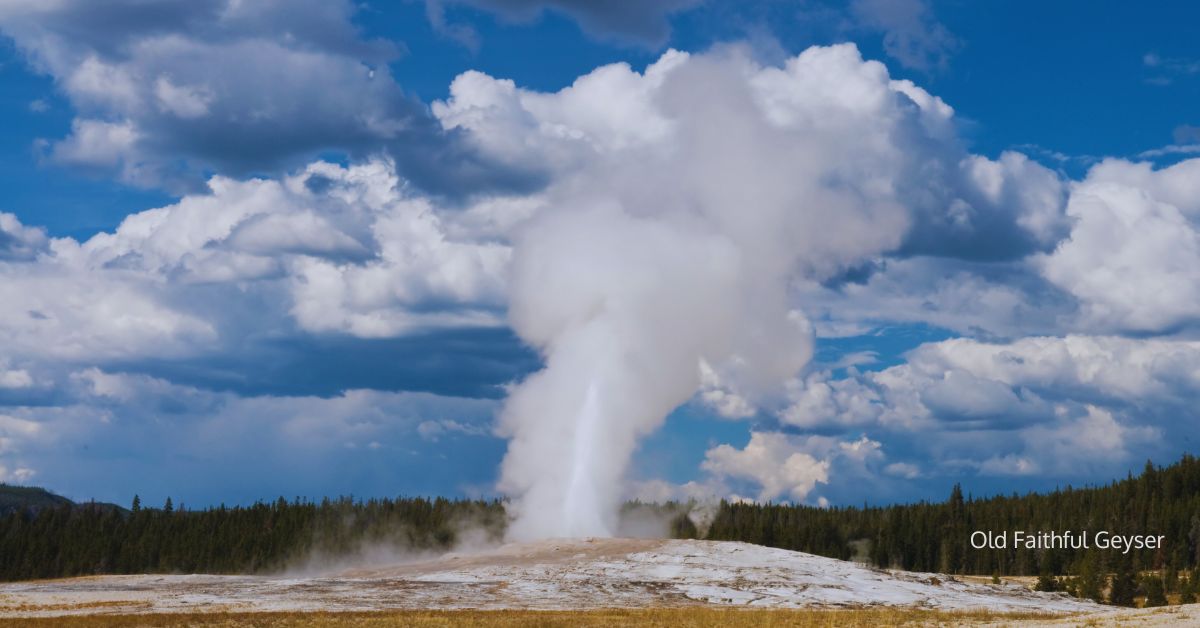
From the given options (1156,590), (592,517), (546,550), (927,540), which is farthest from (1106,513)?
(546,550)

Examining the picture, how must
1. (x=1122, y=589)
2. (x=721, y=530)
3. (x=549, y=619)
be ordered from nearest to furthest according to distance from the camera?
(x=549, y=619) < (x=1122, y=589) < (x=721, y=530)

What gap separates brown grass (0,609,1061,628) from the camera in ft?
148

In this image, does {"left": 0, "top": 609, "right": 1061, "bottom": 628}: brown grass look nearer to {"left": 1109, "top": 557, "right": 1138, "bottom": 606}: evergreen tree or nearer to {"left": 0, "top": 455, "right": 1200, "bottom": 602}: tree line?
{"left": 1109, "top": 557, "right": 1138, "bottom": 606}: evergreen tree

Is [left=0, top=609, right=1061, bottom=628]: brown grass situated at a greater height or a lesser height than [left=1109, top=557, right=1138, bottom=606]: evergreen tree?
lesser

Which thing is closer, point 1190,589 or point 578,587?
point 578,587

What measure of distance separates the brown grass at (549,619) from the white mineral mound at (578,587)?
4646 millimetres

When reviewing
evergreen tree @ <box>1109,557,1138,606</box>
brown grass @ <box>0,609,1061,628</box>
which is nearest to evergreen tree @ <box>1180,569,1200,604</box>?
evergreen tree @ <box>1109,557,1138,606</box>

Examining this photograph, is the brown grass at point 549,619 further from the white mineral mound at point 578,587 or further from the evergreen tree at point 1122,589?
the evergreen tree at point 1122,589

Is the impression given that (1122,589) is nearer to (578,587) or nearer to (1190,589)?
(1190,589)

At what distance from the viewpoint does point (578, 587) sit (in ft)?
208

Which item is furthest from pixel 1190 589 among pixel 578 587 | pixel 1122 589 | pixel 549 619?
pixel 549 619

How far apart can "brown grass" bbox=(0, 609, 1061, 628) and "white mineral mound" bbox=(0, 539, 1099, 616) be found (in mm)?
4646

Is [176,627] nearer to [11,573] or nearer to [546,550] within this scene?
[546,550]

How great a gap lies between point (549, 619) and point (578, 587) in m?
16.0
